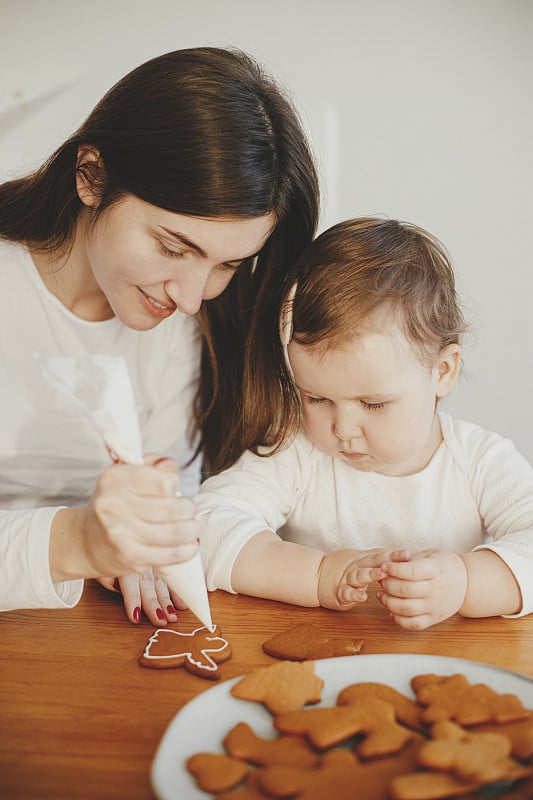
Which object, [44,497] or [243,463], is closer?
[243,463]

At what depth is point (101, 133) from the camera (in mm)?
1200

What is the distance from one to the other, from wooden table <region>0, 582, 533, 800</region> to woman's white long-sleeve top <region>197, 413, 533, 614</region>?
234mm

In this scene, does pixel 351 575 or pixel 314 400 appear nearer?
pixel 351 575

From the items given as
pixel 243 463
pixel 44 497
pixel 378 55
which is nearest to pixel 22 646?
pixel 243 463

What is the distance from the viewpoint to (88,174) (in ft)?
4.05

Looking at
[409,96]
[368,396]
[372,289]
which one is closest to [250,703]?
[368,396]

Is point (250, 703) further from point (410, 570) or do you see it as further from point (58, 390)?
point (58, 390)

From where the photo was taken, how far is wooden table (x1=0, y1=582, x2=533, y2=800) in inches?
26.1

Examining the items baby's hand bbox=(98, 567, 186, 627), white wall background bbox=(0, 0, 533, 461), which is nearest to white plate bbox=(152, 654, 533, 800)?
baby's hand bbox=(98, 567, 186, 627)

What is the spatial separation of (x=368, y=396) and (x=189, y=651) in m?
0.44

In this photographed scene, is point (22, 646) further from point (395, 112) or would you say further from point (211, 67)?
point (395, 112)

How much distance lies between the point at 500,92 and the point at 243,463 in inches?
59.4

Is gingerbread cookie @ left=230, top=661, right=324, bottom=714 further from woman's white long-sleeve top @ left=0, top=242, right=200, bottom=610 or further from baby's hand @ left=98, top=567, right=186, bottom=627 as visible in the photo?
woman's white long-sleeve top @ left=0, top=242, right=200, bottom=610

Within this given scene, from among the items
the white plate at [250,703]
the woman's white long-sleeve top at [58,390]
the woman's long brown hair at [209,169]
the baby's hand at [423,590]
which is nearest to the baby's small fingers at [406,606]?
the baby's hand at [423,590]
